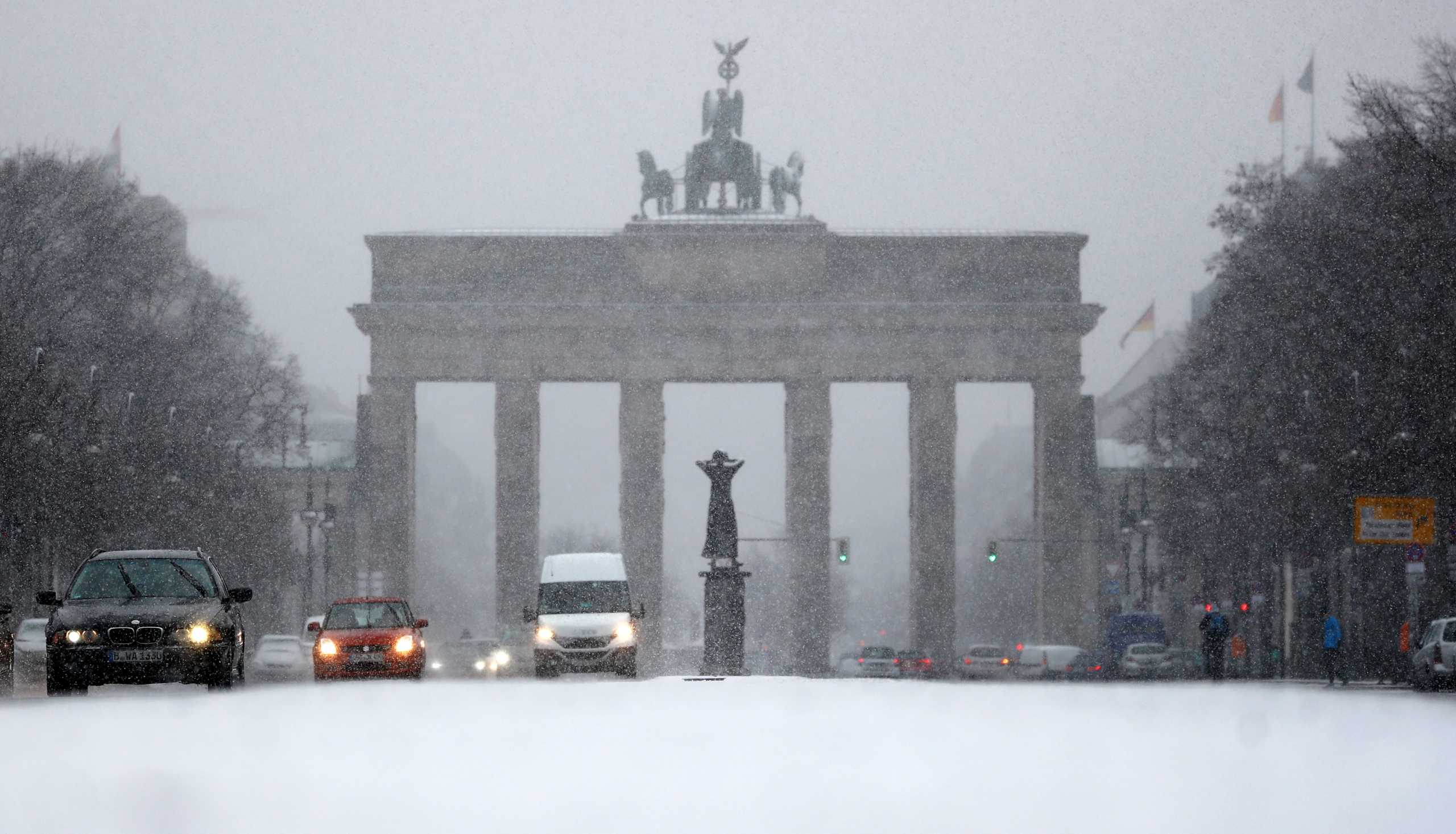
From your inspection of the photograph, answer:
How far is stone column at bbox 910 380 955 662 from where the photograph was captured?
83.4 meters

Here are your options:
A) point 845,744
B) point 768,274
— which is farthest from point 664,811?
point 768,274

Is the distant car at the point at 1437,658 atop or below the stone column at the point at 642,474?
below

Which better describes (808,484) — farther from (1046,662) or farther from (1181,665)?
(1181,665)

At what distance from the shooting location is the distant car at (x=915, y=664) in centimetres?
6669

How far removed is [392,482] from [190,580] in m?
59.0

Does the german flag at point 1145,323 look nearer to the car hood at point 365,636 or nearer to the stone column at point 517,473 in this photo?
the stone column at point 517,473

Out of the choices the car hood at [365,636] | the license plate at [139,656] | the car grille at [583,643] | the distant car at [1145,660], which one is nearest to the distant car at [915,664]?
the distant car at [1145,660]

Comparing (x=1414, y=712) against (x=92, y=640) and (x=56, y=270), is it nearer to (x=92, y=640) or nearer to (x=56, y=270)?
(x=92, y=640)

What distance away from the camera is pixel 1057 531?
269 feet

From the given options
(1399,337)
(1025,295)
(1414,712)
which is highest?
(1025,295)

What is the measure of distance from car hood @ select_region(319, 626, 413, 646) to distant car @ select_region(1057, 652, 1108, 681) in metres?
30.8

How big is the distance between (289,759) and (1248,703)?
11.3m

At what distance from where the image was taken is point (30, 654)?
42.2 meters

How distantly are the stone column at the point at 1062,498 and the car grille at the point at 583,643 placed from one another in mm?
46857
